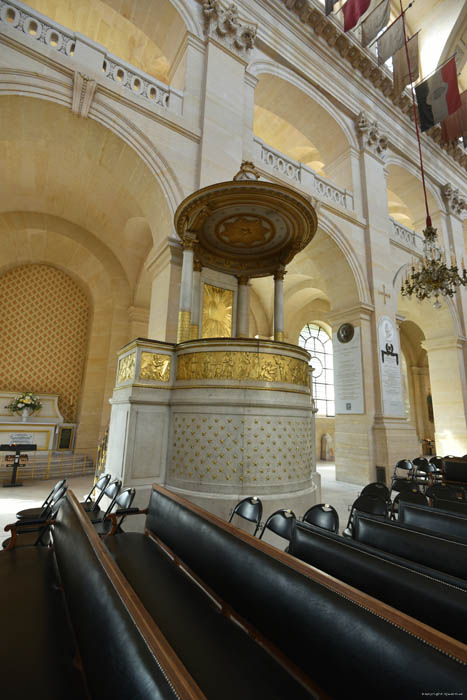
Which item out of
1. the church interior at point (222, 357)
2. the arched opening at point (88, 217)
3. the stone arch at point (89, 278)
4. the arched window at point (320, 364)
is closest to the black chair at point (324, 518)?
the church interior at point (222, 357)

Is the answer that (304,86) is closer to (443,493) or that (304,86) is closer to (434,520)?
(443,493)

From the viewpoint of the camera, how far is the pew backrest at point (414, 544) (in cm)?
190

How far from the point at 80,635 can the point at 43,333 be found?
9.77 m

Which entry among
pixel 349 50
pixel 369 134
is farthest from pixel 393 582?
pixel 349 50

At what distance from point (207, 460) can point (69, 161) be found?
22.3ft

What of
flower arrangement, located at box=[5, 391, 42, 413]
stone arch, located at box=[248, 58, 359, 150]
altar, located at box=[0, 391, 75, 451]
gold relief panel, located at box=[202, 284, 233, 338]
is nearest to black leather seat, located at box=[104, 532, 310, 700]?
gold relief panel, located at box=[202, 284, 233, 338]

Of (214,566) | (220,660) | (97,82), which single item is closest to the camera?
(220,660)

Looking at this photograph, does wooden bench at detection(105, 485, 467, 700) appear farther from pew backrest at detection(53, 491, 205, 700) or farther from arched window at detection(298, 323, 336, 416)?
arched window at detection(298, 323, 336, 416)

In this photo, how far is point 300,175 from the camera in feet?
28.6

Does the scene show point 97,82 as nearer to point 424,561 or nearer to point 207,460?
point 207,460

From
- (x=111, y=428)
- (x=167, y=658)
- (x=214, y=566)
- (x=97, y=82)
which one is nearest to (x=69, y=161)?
(x=97, y=82)

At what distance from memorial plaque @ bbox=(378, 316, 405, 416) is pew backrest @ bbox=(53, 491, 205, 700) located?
8511 millimetres

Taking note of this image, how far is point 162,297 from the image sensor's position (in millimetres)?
6414

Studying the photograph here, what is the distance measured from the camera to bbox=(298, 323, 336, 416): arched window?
1493cm
